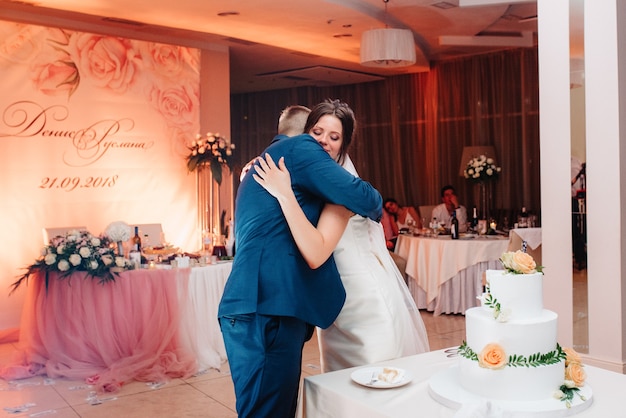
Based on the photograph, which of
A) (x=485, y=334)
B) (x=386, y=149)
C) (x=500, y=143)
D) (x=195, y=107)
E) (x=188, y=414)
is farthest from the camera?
(x=386, y=149)

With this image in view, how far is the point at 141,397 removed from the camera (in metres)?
4.82

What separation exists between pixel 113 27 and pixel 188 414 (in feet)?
18.3

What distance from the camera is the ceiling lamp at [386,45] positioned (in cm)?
800

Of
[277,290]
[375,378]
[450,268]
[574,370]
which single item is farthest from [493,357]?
[450,268]

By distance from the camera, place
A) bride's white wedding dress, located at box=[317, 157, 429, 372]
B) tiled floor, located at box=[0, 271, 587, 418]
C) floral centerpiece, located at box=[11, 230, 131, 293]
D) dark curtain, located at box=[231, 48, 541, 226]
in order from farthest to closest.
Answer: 1. dark curtain, located at box=[231, 48, 541, 226]
2. floral centerpiece, located at box=[11, 230, 131, 293]
3. tiled floor, located at box=[0, 271, 587, 418]
4. bride's white wedding dress, located at box=[317, 157, 429, 372]

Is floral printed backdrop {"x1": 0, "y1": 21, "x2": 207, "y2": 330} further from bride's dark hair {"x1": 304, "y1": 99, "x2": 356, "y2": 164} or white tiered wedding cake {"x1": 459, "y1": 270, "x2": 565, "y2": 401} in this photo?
white tiered wedding cake {"x1": 459, "y1": 270, "x2": 565, "y2": 401}

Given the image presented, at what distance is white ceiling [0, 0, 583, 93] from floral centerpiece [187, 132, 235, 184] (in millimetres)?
1424

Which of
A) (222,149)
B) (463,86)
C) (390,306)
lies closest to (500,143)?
(463,86)

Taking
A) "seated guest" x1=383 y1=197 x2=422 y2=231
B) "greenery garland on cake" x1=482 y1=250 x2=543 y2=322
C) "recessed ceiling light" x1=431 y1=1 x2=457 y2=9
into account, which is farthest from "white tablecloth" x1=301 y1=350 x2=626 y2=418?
"seated guest" x1=383 y1=197 x2=422 y2=231

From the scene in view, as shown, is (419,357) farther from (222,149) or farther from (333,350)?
(222,149)

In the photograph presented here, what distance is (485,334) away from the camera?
201 centimetres

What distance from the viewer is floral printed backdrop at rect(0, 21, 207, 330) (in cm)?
725

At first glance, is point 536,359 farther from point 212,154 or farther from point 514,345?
point 212,154

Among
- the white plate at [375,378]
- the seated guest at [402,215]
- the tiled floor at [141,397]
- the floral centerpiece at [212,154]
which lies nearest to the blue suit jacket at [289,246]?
the white plate at [375,378]
